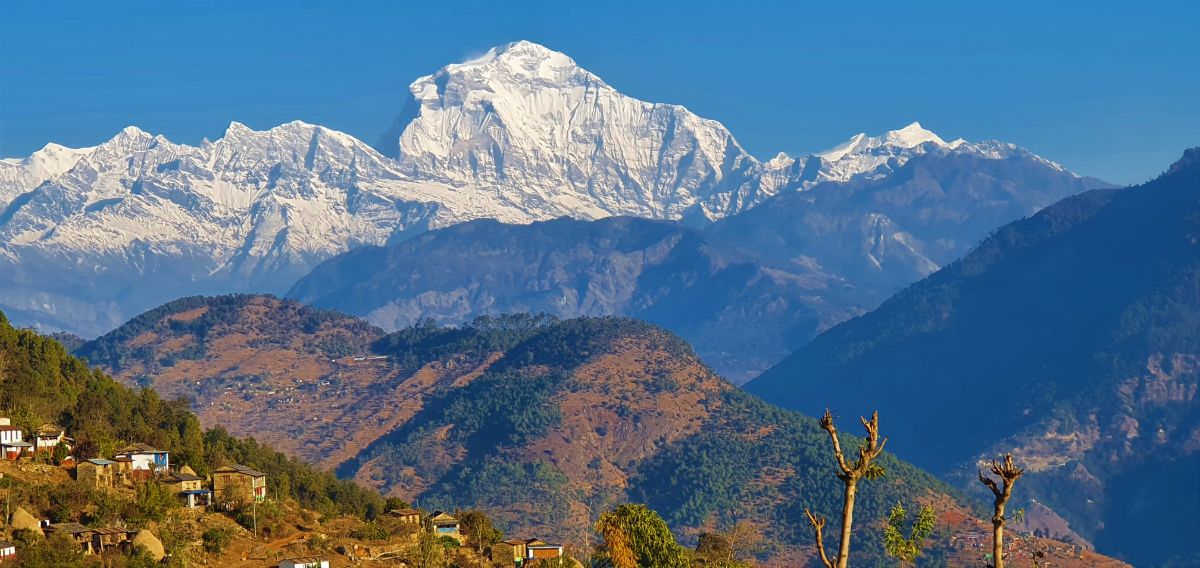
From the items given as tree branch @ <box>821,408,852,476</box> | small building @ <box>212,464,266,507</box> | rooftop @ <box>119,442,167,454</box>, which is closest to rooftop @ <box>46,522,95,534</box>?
small building @ <box>212,464,266,507</box>

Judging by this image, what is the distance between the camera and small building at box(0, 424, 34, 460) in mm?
100562

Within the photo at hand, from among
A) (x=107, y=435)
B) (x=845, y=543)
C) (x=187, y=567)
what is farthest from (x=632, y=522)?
(x=845, y=543)

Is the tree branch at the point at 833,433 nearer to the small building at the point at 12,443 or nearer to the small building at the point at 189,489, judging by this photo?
the small building at the point at 189,489

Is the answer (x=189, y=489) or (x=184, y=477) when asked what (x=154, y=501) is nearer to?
(x=189, y=489)

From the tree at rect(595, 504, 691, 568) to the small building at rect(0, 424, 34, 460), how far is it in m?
30.6

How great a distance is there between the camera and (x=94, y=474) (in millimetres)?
97938

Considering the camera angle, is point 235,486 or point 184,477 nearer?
point 184,477

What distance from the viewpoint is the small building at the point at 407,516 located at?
366 ft

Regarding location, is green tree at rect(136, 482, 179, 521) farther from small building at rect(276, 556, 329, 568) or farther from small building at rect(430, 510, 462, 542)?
small building at rect(430, 510, 462, 542)

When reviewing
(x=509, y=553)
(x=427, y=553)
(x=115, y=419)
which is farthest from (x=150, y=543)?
(x=115, y=419)

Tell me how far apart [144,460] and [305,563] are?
A: 22233mm

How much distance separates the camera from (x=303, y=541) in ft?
320

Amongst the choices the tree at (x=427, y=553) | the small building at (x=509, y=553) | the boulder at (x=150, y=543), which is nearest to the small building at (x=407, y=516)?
the small building at (x=509, y=553)

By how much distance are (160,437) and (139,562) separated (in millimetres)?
44144
